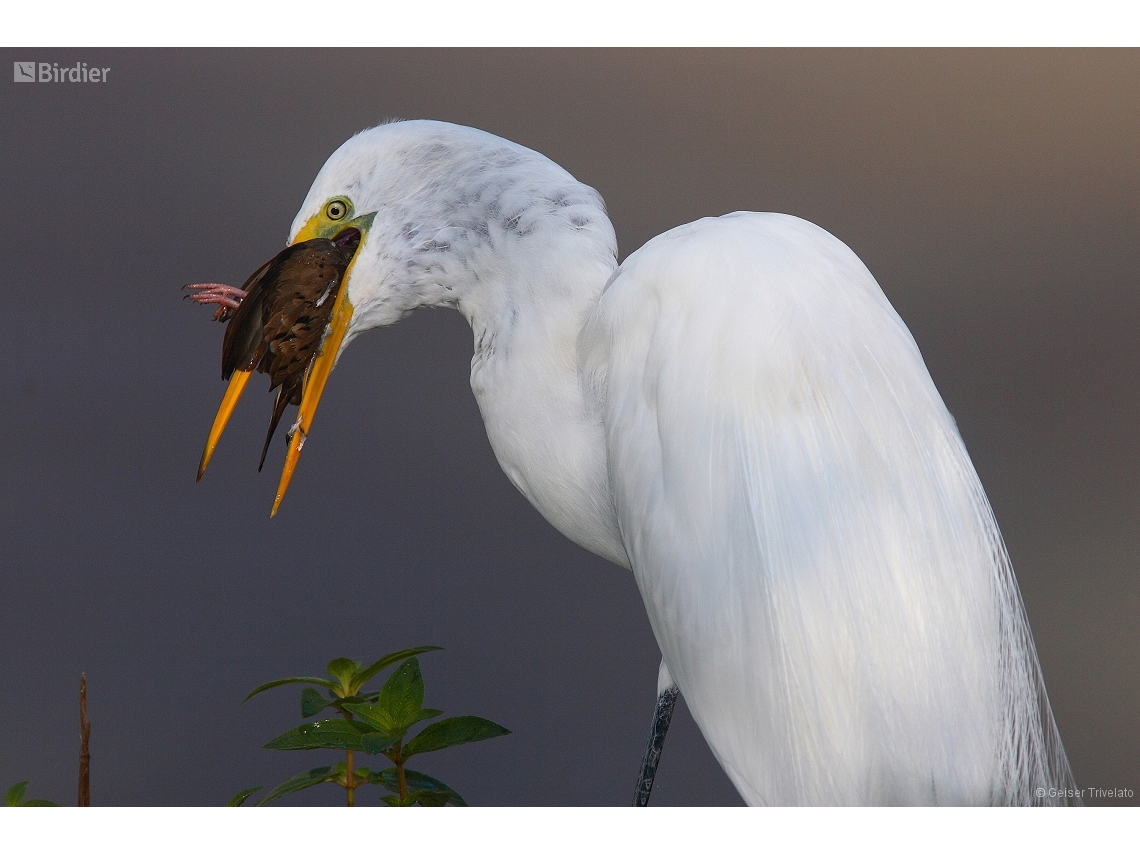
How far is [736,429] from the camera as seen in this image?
1.14m

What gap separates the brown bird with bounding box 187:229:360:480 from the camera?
1.38 metres

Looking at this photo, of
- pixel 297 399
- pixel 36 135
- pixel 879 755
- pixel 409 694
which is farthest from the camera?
pixel 36 135

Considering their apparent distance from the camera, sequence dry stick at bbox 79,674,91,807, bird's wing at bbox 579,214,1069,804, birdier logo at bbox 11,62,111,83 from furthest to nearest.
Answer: birdier logo at bbox 11,62,111,83 < dry stick at bbox 79,674,91,807 < bird's wing at bbox 579,214,1069,804

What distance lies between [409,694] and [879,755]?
0.61 m

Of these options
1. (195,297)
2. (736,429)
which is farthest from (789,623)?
(195,297)

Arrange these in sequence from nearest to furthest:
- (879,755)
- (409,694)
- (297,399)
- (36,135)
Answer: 1. (879,755)
2. (409,694)
3. (297,399)
4. (36,135)

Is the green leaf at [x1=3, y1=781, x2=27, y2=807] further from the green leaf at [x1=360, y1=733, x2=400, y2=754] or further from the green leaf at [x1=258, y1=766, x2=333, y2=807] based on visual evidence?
the green leaf at [x1=360, y1=733, x2=400, y2=754]

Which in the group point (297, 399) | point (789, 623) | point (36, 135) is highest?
point (36, 135)

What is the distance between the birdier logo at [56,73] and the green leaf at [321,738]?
113 centimetres

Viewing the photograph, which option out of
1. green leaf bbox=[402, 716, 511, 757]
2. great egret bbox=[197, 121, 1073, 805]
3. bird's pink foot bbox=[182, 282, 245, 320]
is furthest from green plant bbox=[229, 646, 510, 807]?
bird's pink foot bbox=[182, 282, 245, 320]

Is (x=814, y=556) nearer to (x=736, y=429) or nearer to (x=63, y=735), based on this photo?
(x=736, y=429)

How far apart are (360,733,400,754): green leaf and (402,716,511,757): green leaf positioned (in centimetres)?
5

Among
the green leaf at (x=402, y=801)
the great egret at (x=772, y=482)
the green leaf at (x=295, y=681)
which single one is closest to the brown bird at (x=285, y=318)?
the great egret at (x=772, y=482)

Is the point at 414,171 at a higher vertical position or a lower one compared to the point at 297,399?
higher
